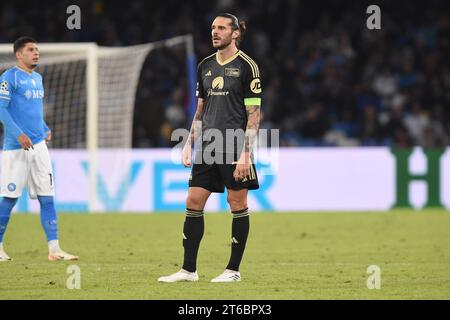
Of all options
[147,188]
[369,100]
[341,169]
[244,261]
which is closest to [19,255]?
[244,261]

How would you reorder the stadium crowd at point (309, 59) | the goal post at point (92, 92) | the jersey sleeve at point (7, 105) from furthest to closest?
the stadium crowd at point (309, 59) < the goal post at point (92, 92) < the jersey sleeve at point (7, 105)

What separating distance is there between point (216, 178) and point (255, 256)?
7.90ft

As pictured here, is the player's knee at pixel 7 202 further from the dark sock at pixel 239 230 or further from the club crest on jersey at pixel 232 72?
the club crest on jersey at pixel 232 72

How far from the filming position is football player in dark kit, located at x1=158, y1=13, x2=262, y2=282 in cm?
792

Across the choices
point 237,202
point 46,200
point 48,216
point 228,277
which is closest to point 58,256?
point 48,216

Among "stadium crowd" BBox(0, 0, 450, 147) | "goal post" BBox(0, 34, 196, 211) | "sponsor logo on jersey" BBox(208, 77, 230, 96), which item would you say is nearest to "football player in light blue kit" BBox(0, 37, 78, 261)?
"sponsor logo on jersey" BBox(208, 77, 230, 96)

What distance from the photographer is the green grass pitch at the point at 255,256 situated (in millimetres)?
7465

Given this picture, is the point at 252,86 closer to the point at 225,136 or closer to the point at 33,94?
the point at 225,136

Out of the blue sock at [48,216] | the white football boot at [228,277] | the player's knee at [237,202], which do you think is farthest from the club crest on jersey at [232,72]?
the blue sock at [48,216]

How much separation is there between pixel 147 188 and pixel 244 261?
23.4ft

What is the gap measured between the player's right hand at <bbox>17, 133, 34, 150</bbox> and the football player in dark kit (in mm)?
1932

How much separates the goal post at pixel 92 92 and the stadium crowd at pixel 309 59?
204 cm

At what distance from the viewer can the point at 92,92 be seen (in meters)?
15.9

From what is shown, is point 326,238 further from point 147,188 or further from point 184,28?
point 184,28
